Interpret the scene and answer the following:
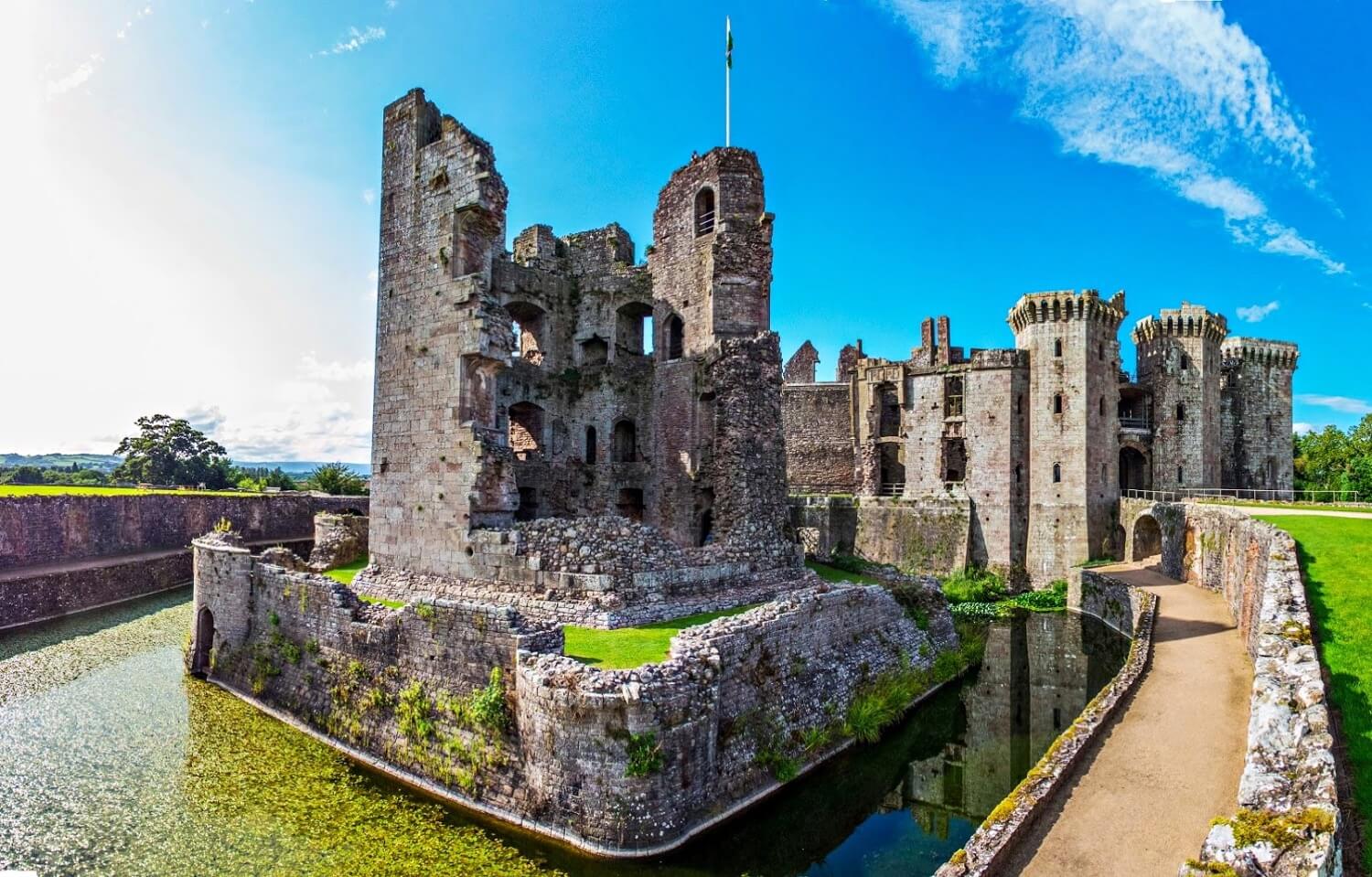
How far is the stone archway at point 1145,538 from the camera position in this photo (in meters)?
31.0

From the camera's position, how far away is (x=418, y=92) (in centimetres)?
1563

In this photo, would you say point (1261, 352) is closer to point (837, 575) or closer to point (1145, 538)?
point (1145, 538)

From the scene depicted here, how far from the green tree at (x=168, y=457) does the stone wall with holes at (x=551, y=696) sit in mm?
42590

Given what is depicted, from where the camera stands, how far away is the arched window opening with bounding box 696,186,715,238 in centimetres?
2003

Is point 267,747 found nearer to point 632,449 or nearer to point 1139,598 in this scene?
point 632,449

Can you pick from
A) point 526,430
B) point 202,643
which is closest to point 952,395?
point 526,430

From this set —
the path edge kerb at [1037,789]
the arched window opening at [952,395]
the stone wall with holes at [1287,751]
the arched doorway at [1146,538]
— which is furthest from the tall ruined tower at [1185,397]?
the stone wall with holes at [1287,751]

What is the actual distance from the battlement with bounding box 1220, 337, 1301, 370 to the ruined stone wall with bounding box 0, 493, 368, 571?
47.3 metres

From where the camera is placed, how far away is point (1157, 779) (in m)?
9.05

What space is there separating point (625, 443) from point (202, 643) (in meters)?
11.6

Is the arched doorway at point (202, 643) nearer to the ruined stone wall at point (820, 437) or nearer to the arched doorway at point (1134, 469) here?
the ruined stone wall at point (820, 437)

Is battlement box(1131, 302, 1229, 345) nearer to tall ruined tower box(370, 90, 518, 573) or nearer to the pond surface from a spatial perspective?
the pond surface

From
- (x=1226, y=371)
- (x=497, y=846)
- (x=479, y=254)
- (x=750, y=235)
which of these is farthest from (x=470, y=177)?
(x=1226, y=371)

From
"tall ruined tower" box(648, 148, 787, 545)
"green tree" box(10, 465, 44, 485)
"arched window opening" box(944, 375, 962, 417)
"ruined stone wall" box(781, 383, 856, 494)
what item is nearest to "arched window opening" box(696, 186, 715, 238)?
"tall ruined tower" box(648, 148, 787, 545)
